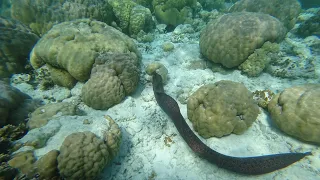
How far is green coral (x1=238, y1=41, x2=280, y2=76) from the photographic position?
5898 millimetres

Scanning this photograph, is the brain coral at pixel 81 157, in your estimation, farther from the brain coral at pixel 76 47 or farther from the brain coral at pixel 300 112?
the brain coral at pixel 300 112

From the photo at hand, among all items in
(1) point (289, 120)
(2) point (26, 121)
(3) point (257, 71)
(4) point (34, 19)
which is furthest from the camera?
(4) point (34, 19)

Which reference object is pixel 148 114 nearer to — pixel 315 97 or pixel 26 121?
pixel 26 121

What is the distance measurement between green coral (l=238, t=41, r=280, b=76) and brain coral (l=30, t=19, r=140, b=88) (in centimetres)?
438

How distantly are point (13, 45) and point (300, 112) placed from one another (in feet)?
30.4

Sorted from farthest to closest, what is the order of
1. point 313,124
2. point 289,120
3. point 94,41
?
point 94,41 < point 289,120 < point 313,124

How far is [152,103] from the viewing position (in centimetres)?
556

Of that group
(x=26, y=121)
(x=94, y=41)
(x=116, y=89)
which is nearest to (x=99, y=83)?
(x=116, y=89)

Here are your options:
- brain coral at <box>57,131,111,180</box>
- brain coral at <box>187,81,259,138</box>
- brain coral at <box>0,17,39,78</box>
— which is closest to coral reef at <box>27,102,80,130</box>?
brain coral at <box>57,131,111,180</box>

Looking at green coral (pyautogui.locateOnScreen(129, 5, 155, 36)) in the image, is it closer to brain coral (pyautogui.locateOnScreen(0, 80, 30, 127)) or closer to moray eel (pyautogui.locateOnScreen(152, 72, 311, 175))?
brain coral (pyautogui.locateOnScreen(0, 80, 30, 127))

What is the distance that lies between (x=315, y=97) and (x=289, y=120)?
0.79 m

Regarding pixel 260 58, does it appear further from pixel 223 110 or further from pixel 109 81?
pixel 109 81

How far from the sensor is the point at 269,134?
4.71 metres

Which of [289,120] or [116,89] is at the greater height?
[116,89]
